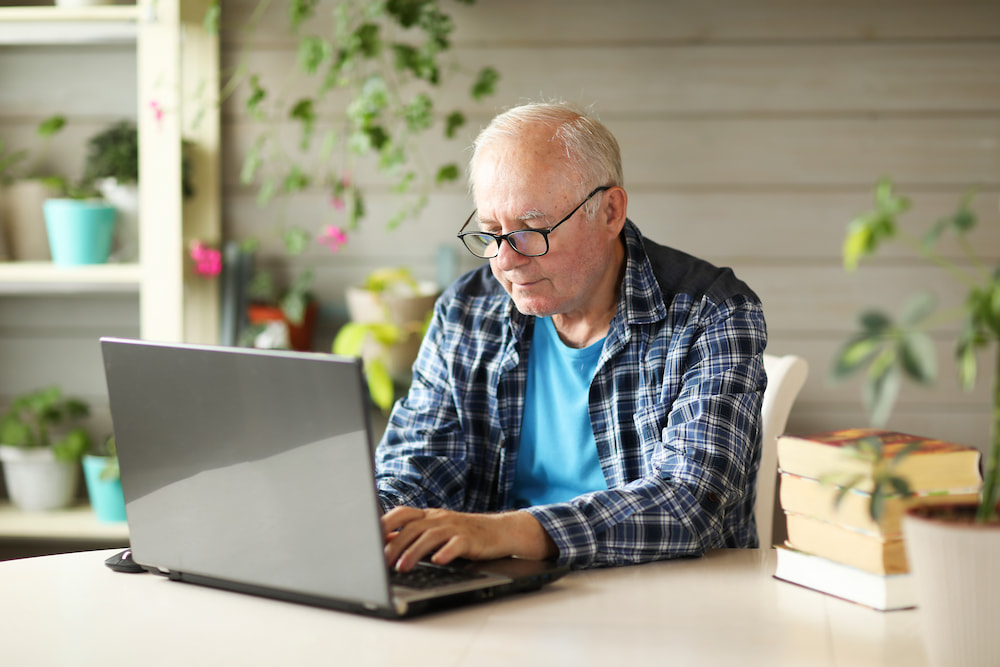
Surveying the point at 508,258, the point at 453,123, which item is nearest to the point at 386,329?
the point at 453,123

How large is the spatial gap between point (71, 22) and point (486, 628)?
1.85m

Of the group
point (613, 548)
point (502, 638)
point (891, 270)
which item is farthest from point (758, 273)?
point (502, 638)

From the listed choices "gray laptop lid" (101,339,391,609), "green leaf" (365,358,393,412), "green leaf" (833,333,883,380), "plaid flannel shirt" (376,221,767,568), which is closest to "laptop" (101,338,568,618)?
"gray laptop lid" (101,339,391,609)

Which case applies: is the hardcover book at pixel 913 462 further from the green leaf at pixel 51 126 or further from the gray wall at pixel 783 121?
the green leaf at pixel 51 126

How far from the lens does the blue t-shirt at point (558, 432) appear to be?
1.56 m

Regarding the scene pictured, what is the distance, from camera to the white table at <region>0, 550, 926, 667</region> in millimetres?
884

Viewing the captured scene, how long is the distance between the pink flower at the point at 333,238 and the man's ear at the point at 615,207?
99 centimetres

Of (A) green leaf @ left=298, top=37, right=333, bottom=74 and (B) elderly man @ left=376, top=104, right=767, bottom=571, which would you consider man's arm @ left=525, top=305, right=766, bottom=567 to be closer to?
(B) elderly man @ left=376, top=104, right=767, bottom=571

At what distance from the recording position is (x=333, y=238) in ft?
7.88

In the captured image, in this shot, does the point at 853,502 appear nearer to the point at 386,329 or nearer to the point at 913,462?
the point at 913,462

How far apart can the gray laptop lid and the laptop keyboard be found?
0.07 metres

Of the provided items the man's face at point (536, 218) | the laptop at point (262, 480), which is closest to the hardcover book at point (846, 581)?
the laptop at point (262, 480)

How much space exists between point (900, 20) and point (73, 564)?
2056 millimetres

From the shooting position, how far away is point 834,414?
240cm
